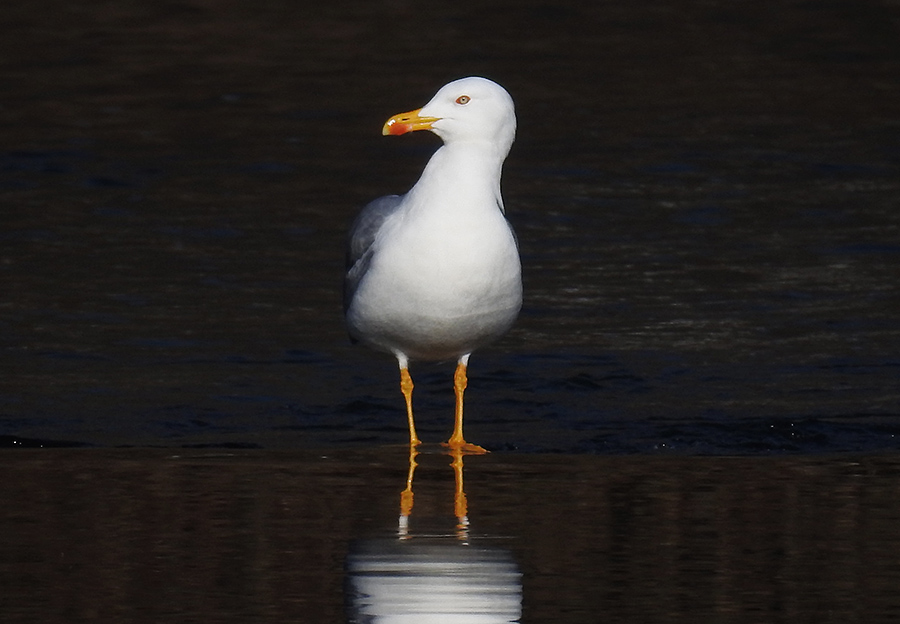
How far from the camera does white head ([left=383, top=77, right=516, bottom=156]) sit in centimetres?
716

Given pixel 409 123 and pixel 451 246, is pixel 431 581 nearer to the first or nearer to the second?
pixel 451 246

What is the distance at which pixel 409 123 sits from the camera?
23.9 feet

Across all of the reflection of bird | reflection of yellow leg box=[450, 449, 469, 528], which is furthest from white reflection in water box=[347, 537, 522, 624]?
the reflection of bird

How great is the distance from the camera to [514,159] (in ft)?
45.3

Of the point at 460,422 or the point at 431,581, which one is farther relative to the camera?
the point at 460,422

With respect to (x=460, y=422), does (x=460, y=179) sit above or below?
above

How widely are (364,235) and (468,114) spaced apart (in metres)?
0.77

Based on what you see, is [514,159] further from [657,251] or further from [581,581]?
[581,581]

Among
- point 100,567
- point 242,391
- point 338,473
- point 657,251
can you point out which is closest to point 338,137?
point 657,251

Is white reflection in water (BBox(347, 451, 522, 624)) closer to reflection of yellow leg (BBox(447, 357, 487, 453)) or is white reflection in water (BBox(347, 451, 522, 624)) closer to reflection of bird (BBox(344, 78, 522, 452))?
reflection of bird (BBox(344, 78, 522, 452))

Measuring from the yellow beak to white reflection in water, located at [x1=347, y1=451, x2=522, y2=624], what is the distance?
79.4 inches

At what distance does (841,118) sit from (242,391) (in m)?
7.80

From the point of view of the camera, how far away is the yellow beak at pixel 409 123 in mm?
7207

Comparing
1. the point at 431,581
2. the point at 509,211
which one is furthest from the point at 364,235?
the point at 509,211
